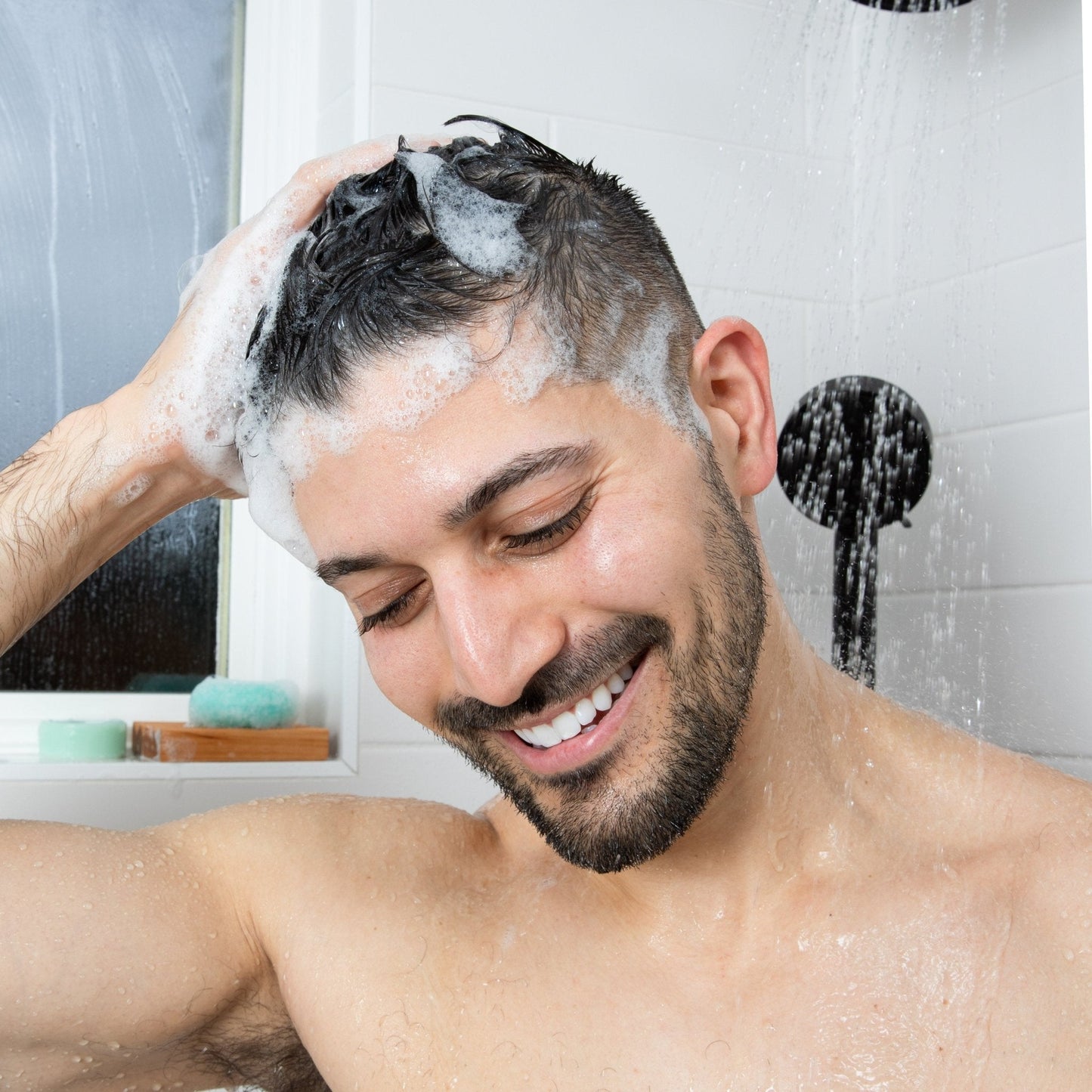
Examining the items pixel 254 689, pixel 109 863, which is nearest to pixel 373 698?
pixel 254 689

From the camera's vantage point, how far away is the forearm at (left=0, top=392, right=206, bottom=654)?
1.16 meters

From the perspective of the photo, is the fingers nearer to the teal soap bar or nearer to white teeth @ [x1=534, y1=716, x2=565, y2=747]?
white teeth @ [x1=534, y1=716, x2=565, y2=747]

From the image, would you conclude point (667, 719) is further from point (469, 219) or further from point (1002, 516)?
point (1002, 516)

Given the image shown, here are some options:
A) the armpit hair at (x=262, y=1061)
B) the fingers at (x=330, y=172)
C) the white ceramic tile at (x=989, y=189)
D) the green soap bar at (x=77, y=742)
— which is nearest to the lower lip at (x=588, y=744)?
the armpit hair at (x=262, y=1061)

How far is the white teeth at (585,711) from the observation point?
1.01 m

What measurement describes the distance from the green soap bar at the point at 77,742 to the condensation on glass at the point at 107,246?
0.66ft

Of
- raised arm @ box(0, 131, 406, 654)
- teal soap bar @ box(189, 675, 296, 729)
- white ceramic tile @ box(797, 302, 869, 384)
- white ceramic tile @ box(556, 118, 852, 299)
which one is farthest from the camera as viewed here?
white ceramic tile @ box(797, 302, 869, 384)

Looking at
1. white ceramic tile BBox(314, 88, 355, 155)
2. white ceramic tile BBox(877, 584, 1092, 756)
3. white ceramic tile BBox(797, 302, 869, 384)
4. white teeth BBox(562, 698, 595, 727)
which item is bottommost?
white ceramic tile BBox(877, 584, 1092, 756)

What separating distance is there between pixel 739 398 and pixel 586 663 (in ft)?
1.11

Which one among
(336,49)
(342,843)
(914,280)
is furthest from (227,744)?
(914,280)

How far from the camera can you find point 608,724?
3.32 feet

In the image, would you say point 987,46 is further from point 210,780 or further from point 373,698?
point 210,780

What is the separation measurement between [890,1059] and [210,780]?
991 millimetres

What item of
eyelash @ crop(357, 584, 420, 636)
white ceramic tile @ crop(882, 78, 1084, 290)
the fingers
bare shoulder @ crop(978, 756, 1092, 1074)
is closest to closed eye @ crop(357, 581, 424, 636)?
eyelash @ crop(357, 584, 420, 636)
